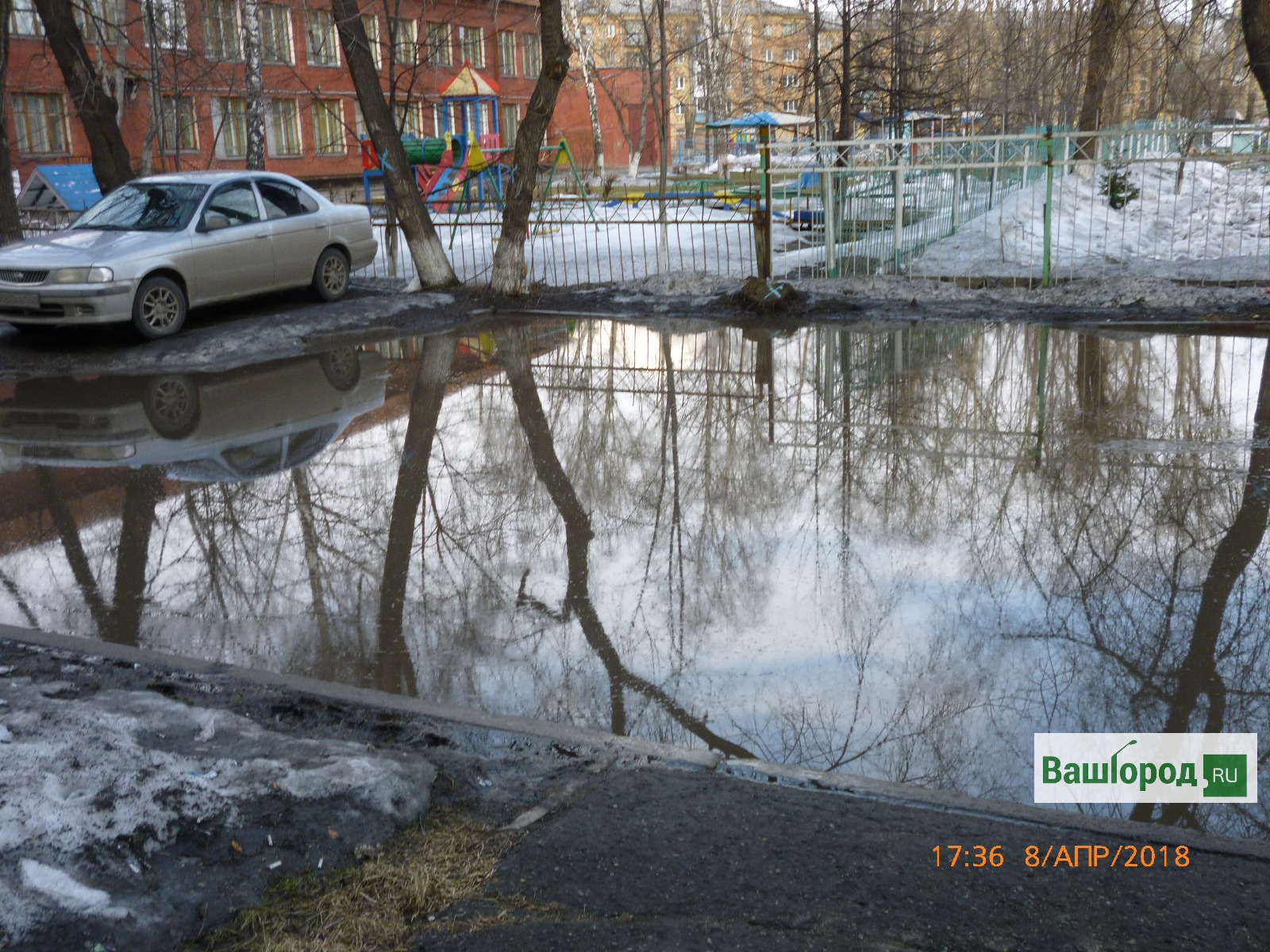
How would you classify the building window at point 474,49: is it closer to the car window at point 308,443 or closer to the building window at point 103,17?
the building window at point 103,17

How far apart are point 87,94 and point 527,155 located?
569 centimetres

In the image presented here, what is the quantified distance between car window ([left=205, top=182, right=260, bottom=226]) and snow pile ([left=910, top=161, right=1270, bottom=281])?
7.95 m

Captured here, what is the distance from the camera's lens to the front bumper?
37.2ft

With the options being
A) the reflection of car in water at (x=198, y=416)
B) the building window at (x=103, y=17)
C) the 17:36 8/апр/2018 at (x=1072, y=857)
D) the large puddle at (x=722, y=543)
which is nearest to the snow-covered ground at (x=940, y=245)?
the large puddle at (x=722, y=543)

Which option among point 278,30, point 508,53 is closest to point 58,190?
point 278,30

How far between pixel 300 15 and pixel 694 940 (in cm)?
3900

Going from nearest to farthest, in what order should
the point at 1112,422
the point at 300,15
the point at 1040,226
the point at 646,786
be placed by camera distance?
the point at 646,786
the point at 1112,422
the point at 1040,226
the point at 300,15

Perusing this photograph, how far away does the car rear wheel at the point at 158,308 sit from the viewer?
11742mm

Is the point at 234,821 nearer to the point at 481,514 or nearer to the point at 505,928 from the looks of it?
the point at 505,928

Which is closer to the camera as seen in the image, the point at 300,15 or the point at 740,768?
the point at 740,768

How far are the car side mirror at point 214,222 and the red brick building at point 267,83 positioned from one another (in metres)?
8.30

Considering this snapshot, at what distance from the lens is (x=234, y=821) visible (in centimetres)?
334

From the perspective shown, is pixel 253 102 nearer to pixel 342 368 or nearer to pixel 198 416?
pixel 342 368

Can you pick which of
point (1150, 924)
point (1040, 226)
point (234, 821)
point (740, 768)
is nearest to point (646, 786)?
point (740, 768)
